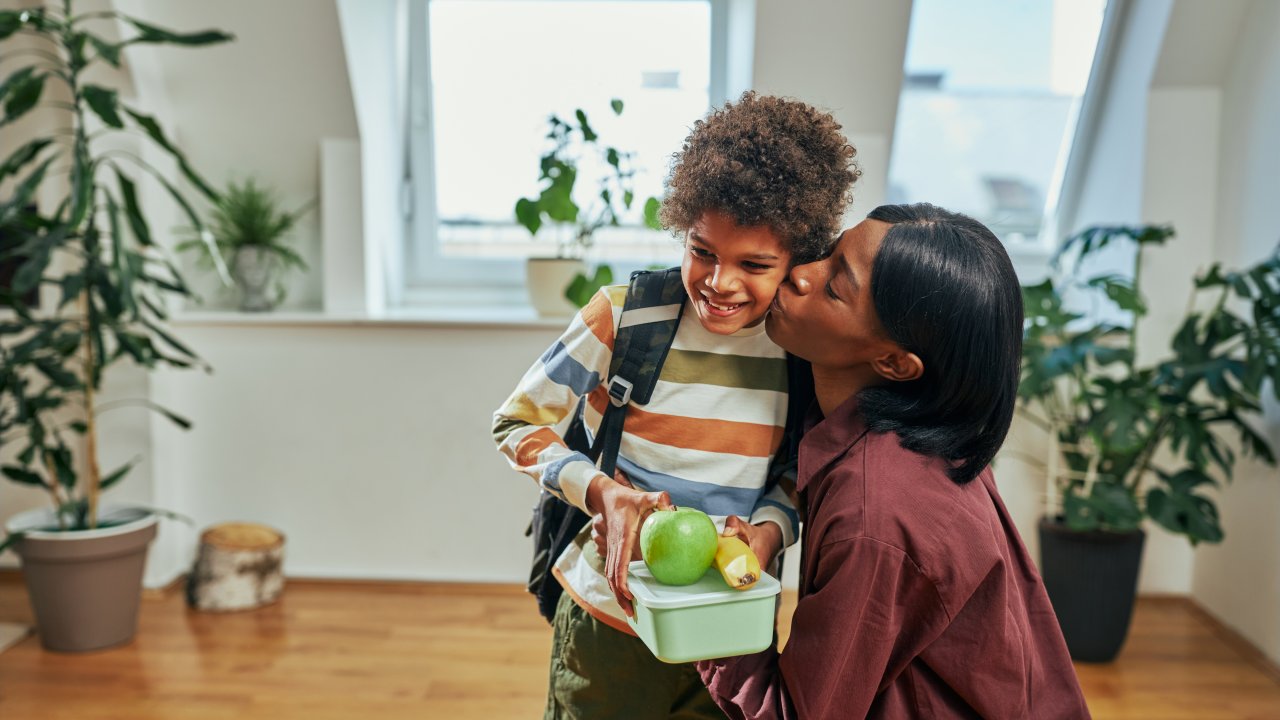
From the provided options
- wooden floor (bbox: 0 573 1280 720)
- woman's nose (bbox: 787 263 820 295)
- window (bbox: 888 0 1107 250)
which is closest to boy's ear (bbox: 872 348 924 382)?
woman's nose (bbox: 787 263 820 295)

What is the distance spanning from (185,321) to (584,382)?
91.1 inches

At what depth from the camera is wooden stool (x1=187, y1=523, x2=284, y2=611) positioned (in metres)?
2.92

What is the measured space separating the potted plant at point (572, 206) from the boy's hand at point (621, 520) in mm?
1644

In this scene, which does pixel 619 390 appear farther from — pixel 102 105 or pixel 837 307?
pixel 102 105

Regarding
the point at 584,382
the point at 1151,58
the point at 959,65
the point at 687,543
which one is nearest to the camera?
the point at 687,543

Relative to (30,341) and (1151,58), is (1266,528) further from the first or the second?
(30,341)

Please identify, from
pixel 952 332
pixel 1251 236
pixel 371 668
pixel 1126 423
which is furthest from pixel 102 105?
pixel 1251 236

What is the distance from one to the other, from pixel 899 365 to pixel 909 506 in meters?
0.17

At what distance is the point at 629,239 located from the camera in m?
3.46

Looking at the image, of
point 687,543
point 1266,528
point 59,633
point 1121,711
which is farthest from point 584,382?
point 1266,528

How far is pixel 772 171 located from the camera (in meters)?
1.03

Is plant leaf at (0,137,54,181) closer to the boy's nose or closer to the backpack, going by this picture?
the backpack

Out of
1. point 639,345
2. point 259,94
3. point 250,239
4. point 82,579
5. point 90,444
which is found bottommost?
point 82,579

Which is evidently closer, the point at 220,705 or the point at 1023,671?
the point at 1023,671
